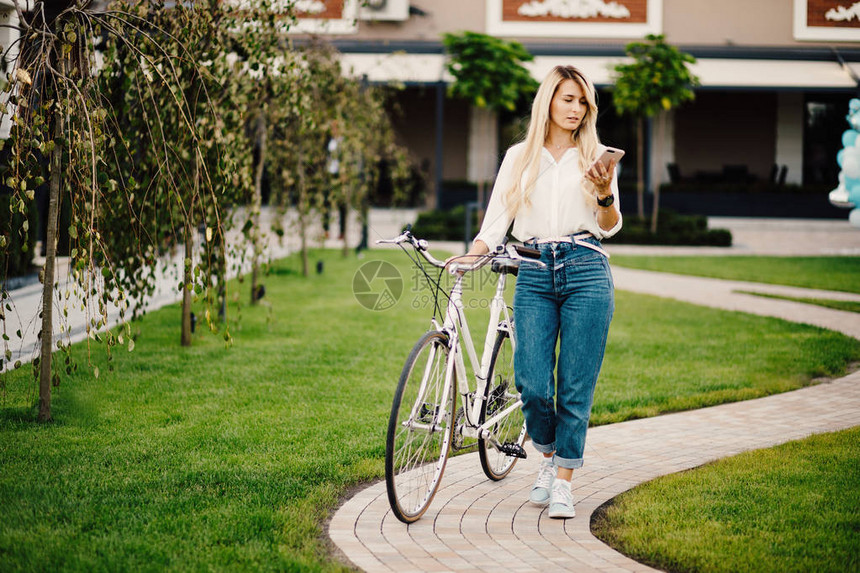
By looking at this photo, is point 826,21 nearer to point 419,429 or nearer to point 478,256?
point 478,256

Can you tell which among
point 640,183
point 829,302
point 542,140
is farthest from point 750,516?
point 640,183

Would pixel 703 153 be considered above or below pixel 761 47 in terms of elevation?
below

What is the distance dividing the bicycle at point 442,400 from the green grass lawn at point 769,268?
9.42 m

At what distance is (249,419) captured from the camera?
5.79m

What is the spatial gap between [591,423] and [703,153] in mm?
23863

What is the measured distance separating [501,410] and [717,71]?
21.8 meters

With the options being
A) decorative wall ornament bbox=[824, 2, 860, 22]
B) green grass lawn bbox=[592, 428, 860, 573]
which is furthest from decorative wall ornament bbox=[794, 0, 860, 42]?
green grass lawn bbox=[592, 428, 860, 573]

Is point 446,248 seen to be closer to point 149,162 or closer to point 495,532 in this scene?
point 149,162

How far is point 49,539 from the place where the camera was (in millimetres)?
3701

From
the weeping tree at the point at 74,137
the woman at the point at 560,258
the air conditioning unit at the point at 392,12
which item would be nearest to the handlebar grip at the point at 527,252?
the woman at the point at 560,258

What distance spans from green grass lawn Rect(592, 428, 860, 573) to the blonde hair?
1.48m

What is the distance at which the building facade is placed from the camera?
77.4ft

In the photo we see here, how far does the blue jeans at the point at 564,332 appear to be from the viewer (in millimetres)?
4000

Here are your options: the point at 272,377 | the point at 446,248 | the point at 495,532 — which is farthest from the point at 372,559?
the point at 446,248
